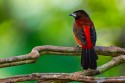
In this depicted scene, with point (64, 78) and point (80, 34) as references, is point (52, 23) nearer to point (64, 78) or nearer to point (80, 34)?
point (80, 34)

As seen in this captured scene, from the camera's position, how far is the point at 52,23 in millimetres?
4777

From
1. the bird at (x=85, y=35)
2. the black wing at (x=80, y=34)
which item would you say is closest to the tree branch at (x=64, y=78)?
the bird at (x=85, y=35)

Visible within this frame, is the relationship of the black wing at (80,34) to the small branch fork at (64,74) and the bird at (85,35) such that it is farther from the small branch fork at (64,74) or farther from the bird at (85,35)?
the small branch fork at (64,74)

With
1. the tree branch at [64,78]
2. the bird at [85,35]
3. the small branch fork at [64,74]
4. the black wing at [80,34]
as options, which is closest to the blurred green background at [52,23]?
the bird at [85,35]

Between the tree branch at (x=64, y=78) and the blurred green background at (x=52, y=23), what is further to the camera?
the blurred green background at (x=52, y=23)

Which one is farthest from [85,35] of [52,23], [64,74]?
[52,23]

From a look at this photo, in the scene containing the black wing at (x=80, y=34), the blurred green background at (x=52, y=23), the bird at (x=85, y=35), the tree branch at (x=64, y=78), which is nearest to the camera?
the tree branch at (x=64, y=78)

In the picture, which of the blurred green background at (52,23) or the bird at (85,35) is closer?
the bird at (85,35)

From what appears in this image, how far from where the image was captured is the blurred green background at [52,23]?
14.3 ft

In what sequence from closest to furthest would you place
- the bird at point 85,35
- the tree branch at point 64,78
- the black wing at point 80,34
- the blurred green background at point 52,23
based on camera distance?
1. the tree branch at point 64,78
2. the bird at point 85,35
3. the black wing at point 80,34
4. the blurred green background at point 52,23

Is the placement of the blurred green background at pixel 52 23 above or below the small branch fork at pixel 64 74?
above

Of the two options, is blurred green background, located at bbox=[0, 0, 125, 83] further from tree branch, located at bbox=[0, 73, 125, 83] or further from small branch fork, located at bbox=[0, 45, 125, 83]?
tree branch, located at bbox=[0, 73, 125, 83]

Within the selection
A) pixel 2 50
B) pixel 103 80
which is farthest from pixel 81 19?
pixel 103 80

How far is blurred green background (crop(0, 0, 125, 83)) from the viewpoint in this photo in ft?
14.3
